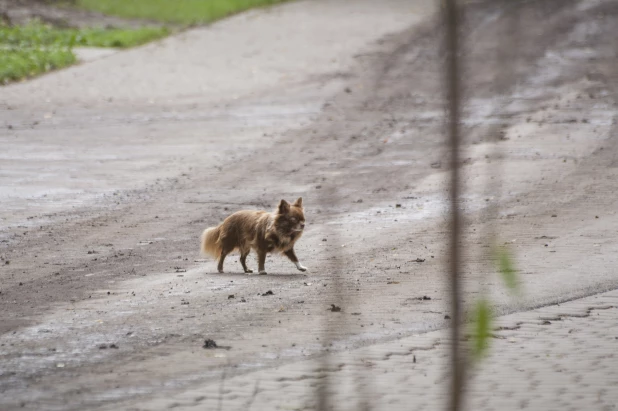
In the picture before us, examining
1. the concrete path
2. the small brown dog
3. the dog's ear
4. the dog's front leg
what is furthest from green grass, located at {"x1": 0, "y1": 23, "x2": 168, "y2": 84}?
the concrete path

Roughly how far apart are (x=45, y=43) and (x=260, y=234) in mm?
23890

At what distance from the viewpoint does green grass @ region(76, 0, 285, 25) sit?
38188 mm

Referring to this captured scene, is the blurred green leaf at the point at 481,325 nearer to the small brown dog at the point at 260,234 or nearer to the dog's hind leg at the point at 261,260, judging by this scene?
the small brown dog at the point at 260,234

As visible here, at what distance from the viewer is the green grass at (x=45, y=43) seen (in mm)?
28688

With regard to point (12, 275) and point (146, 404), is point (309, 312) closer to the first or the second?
point (146, 404)

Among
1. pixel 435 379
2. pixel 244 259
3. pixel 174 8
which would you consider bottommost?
pixel 435 379

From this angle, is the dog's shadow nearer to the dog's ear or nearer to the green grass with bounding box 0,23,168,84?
the dog's ear

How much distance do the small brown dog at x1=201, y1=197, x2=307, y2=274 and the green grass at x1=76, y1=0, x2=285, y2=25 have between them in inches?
1009

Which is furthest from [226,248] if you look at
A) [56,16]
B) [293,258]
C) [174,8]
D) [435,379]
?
[174,8]

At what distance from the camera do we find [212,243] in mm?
11703

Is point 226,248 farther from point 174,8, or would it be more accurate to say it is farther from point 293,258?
point 174,8

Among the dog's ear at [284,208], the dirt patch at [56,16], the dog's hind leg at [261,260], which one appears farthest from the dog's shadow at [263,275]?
the dirt patch at [56,16]

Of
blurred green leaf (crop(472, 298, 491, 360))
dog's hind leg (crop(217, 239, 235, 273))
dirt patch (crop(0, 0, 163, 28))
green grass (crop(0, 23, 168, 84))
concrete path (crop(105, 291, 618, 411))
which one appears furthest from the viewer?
dirt patch (crop(0, 0, 163, 28))

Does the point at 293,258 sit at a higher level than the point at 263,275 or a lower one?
higher
